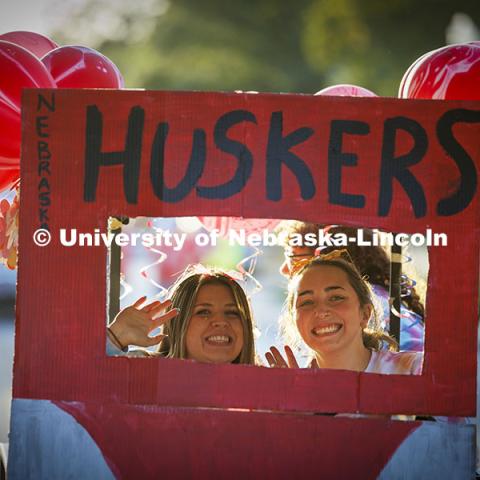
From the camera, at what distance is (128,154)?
2584 millimetres

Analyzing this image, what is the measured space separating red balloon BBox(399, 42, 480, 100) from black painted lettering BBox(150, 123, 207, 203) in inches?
33.4

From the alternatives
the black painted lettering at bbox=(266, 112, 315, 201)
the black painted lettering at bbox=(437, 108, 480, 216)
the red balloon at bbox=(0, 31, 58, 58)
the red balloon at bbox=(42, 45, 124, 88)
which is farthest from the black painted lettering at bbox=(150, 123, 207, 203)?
the red balloon at bbox=(0, 31, 58, 58)

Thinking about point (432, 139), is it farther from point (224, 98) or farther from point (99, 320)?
point (99, 320)

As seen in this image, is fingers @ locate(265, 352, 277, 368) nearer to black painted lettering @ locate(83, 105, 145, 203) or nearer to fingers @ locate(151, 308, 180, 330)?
fingers @ locate(151, 308, 180, 330)

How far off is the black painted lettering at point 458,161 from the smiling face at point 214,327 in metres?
0.72

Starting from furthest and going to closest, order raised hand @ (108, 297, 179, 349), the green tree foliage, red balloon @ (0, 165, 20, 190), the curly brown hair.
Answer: the green tree foliage → the curly brown hair → red balloon @ (0, 165, 20, 190) → raised hand @ (108, 297, 179, 349)

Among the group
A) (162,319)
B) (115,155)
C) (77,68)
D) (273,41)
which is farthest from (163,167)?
(273,41)

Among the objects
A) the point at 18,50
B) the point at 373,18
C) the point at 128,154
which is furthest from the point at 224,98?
the point at 373,18

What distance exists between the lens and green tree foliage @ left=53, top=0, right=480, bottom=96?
8.73m

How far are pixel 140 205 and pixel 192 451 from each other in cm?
64

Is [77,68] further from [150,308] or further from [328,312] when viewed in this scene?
[328,312]

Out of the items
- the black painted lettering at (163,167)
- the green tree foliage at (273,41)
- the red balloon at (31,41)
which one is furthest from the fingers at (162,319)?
the green tree foliage at (273,41)

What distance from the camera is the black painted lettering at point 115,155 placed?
258cm

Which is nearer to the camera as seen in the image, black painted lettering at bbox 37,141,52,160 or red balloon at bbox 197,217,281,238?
black painted lettering at bbox 37,141,52,160
